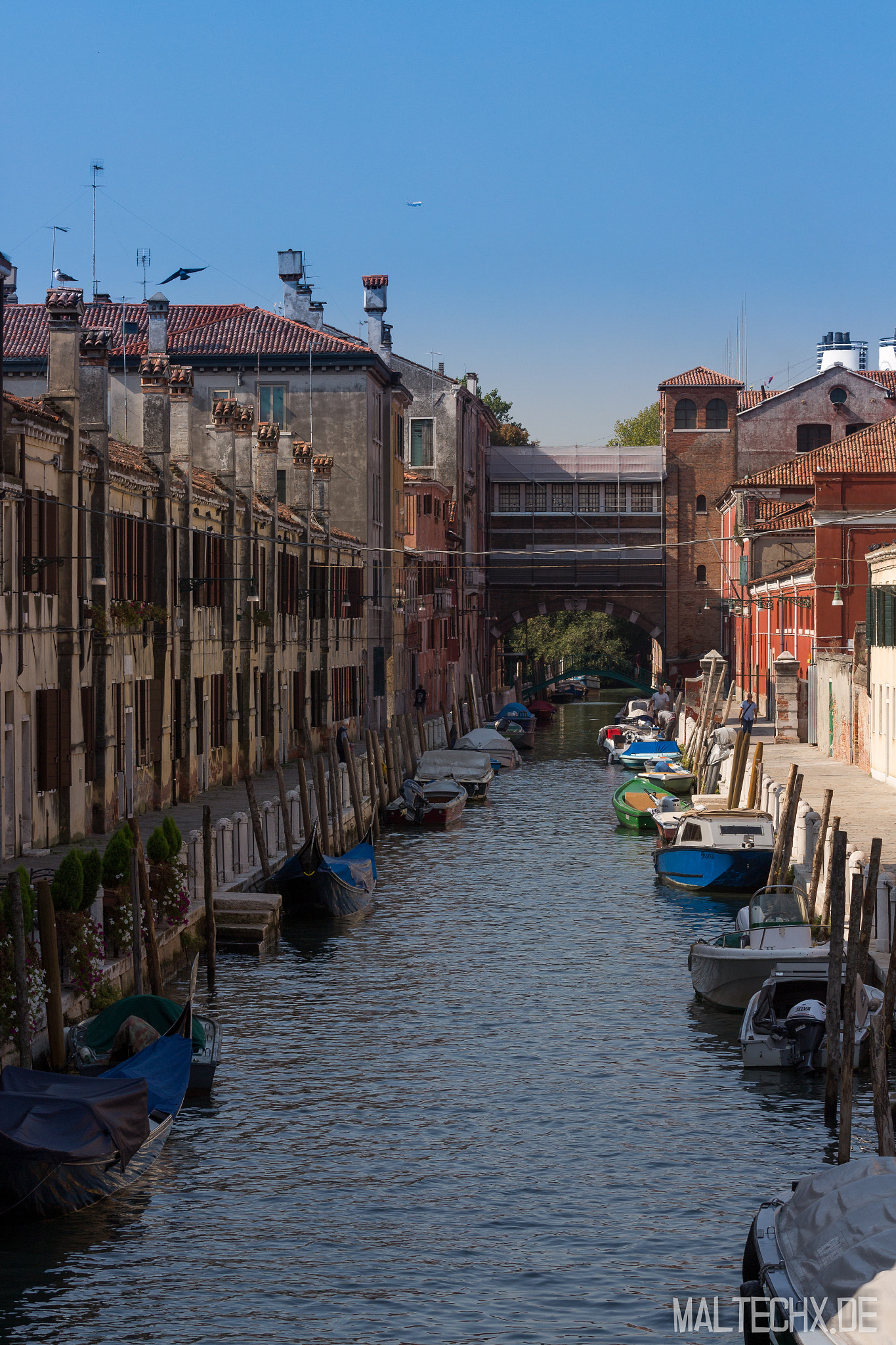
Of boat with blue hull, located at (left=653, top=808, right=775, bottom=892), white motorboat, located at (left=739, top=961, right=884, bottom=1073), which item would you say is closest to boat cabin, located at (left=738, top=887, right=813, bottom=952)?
white motorboat, located at (left=739, top=961, right=884, bottom=1073)

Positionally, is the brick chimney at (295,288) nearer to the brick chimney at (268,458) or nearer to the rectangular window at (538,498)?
the brick chimney at (268,458)

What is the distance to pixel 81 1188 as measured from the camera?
563 inches

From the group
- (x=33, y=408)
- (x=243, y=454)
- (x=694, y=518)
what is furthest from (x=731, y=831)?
(x=694, y=518)

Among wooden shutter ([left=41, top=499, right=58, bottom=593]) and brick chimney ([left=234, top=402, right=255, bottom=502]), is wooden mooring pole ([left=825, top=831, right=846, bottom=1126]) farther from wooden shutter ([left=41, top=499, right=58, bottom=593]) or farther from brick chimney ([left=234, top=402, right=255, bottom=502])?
brick chimney ([left=234, top=402, right=255, bottom=502])

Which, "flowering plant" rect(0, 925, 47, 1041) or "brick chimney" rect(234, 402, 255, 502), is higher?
"brick chimney" rect(234, 402, 255, 502)

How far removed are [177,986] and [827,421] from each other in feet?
209

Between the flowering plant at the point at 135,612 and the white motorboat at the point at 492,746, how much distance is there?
27.9m

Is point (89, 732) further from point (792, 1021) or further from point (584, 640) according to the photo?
point (584, 640)

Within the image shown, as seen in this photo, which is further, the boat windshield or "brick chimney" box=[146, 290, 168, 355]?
"brick chimney" box=[146, 290, 168, 355]

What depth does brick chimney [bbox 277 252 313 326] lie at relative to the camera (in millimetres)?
58344

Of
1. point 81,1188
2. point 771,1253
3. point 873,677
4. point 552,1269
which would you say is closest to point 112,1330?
point 81,1188

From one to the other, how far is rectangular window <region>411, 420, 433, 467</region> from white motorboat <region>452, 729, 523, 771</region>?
18949 millimetres

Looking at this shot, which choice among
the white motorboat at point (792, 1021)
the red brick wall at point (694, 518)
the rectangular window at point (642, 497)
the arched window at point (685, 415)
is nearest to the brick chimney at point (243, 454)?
the white motorboat at point (792, 1021)

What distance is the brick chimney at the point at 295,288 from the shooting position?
5834 centimetres
